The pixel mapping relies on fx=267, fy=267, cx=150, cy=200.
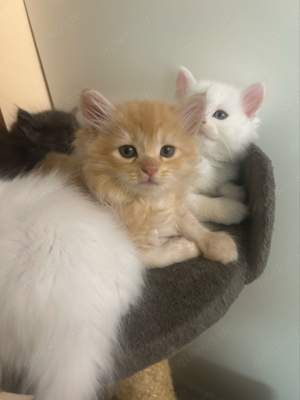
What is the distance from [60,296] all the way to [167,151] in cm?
50

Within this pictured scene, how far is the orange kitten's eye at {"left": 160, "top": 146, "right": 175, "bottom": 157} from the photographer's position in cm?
82

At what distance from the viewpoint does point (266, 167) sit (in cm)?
86

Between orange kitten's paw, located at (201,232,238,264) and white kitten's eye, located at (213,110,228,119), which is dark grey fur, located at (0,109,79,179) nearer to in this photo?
white kitten's eye, located at (213,110,228,119)

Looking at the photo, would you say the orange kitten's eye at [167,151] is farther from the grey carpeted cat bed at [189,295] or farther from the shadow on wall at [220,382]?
the shadow on wall at [220,382]

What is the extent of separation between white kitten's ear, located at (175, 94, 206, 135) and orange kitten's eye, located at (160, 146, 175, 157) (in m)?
0.11

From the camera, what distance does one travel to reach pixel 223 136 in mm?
1015

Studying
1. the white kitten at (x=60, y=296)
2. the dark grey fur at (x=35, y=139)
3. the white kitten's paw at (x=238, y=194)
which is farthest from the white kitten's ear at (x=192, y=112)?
the dark grey fur at (x=35, y=139)

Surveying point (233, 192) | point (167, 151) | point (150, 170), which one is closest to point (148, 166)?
point (150, 170)

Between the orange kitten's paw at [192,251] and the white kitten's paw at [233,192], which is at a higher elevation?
the white kitten's paw at [233,192]

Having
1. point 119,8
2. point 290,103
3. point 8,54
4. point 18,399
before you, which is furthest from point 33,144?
point 290,103

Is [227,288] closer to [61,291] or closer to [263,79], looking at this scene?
[61,291]

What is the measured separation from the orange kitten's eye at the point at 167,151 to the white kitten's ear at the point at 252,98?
427 mm

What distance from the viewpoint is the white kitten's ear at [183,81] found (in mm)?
1071

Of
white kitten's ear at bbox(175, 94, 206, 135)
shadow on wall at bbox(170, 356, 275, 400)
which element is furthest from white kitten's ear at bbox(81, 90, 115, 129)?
shadow on wall at bbox(170, 356, 275, 400)
